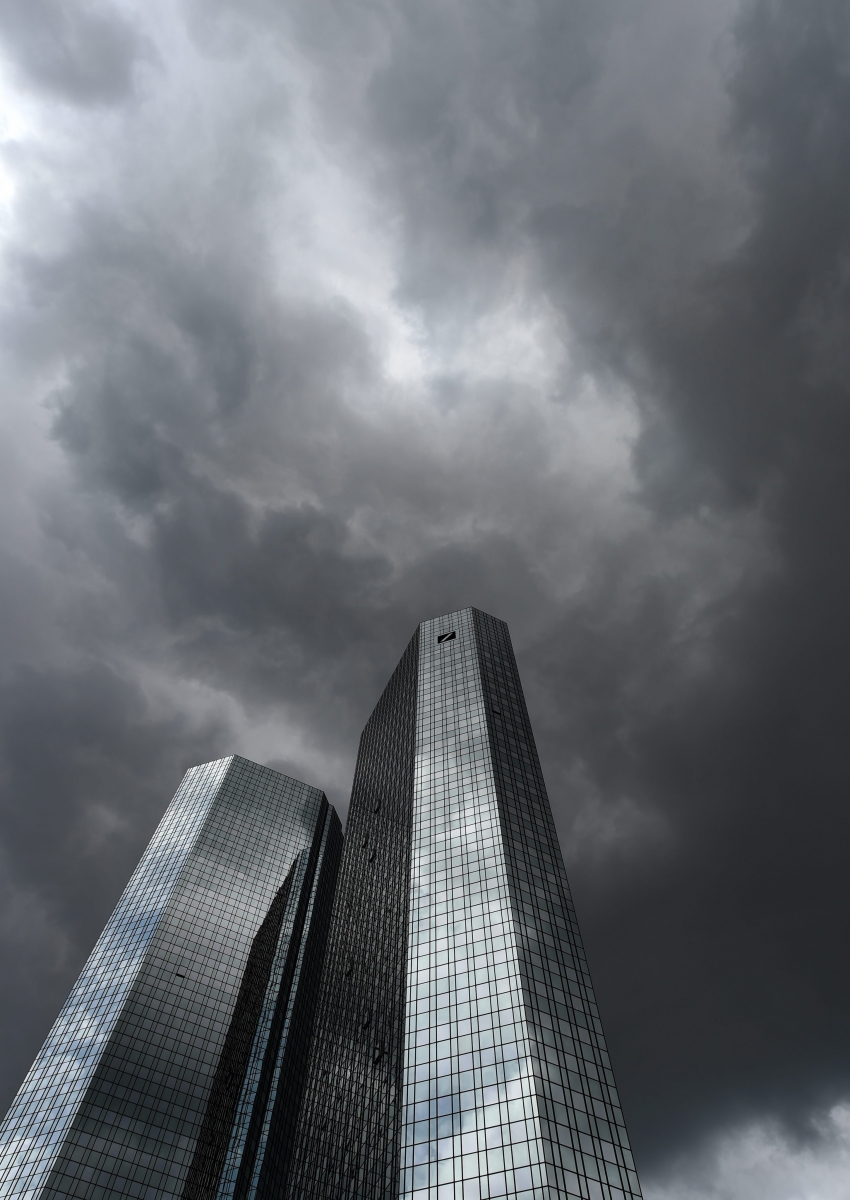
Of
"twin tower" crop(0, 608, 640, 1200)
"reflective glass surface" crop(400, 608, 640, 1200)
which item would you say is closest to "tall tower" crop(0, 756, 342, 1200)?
"twin tower" crop(0, 608, 640, 1200)

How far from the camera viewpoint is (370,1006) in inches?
4341

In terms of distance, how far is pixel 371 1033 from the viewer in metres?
106

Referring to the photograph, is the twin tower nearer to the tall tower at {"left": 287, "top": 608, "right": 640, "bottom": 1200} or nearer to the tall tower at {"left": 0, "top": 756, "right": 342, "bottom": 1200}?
the tall tower at {"left": 287, "top": 608, "right": 640, "bottom": 1200}

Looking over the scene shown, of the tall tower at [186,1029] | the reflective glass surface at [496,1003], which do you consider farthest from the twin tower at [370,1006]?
the tall tower at [186,1029]

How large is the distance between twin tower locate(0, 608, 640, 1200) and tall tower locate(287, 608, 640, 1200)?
0.91 feet

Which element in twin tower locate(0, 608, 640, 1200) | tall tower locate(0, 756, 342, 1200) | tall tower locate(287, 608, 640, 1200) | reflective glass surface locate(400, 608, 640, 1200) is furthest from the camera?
tall tower locate(0, 756, 342, 1200)

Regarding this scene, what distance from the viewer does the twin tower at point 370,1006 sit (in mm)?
73500

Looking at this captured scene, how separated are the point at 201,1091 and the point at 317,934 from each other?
4863 centimetres

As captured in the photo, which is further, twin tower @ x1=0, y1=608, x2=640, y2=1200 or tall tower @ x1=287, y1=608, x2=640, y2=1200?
twin tower @ x1=0, y1=608, x2=640, y2=1200

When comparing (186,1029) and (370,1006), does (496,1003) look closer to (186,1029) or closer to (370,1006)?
(370,1006)

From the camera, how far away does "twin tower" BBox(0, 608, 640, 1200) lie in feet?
241

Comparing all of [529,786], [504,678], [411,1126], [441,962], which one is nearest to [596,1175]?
[411,1126]

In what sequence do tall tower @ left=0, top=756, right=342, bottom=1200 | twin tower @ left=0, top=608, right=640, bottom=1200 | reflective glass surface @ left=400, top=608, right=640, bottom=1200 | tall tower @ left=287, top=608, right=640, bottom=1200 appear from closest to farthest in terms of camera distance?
1. reflective glass surface @ left=400, top=608, right=640, bottom=1200
2. tall tower @ left=287, top=608, right=640, bottom=1200
3. twin tower @ left=0, top=608, right=640, bottom=1200
4. tall tower @ left=0, top=756, right=342, bottom=1200

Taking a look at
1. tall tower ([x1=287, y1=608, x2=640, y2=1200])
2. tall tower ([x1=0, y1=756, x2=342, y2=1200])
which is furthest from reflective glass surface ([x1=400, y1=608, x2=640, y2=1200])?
tall tower ([x1=0, y1=756, x2=342, y2=1200])
